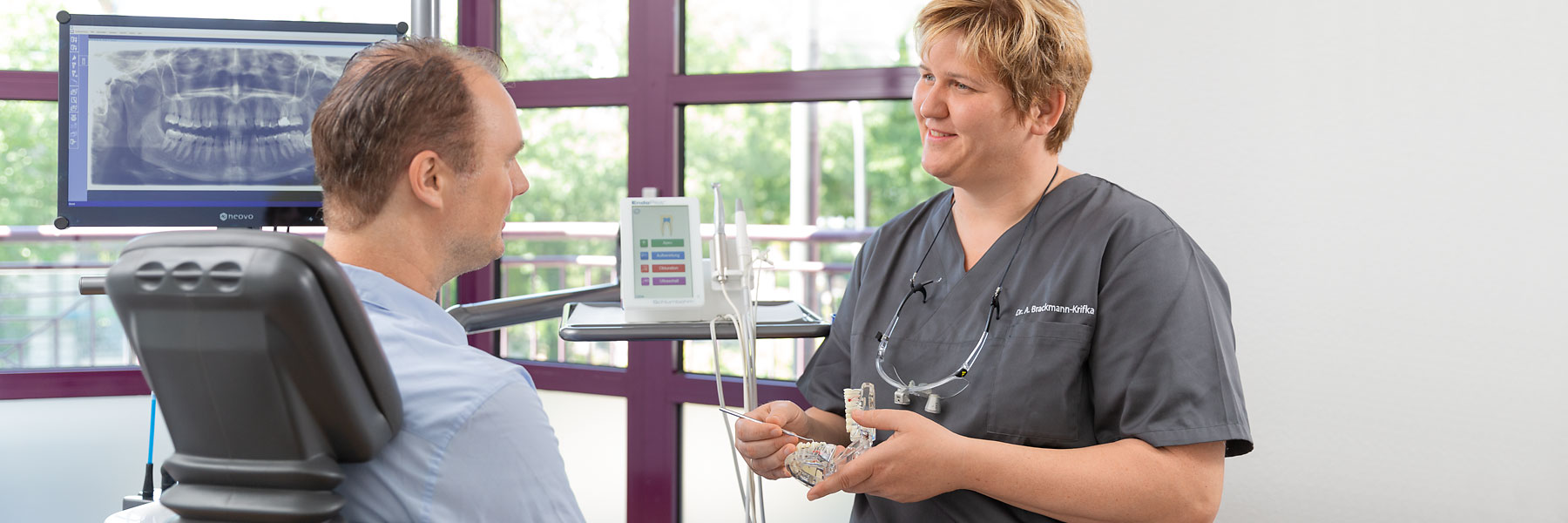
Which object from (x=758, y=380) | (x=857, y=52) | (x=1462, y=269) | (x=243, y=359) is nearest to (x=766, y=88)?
(x=857, y=52)

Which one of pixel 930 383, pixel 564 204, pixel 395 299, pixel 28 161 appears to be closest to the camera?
pixel 395 299

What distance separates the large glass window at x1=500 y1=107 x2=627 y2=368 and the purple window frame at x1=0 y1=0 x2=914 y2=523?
0.28ft

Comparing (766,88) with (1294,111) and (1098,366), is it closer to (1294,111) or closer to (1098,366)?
(1294,111)

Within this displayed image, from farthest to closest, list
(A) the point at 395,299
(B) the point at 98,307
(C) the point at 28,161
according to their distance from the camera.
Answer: (B) the point at 98,307, (C) the point at 28,161, (A) the point at 395,299

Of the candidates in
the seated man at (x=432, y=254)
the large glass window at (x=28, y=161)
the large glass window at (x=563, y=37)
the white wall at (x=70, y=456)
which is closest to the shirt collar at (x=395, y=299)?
the seated man at (x=432, y=254)

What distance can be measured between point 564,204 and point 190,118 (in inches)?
45.7

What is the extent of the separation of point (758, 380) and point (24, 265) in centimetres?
205

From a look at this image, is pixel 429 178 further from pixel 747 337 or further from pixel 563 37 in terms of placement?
pixel 563 37

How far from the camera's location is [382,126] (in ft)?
3.21

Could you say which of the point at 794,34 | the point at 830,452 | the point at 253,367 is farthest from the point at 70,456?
the point at 253,367

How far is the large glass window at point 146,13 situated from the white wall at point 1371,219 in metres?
1.80

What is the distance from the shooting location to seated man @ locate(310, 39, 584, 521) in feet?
2.68

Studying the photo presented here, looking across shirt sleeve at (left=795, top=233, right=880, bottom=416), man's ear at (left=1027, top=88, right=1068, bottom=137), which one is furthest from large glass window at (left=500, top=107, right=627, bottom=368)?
man's ear at (left=1027, top=88, right=1068, bottom=137)

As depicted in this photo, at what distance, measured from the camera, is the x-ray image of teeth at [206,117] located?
1913 mm
